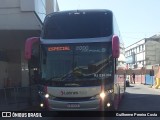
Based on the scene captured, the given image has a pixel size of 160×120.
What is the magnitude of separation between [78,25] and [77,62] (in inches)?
57.0

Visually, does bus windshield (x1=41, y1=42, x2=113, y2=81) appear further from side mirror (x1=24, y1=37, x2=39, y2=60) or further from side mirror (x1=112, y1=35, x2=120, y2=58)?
side mirror (x1=24, y1=37, x2=39, y2=60)

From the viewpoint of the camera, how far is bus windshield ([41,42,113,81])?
13750 millimetres

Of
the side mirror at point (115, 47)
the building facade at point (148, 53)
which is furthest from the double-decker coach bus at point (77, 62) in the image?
the building facade at point (148, 53)

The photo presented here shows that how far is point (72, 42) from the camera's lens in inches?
553

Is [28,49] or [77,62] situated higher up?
[28,49]

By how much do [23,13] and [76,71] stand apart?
1429 centimetres


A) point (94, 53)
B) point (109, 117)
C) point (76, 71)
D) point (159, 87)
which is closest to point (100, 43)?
point (94, 53)

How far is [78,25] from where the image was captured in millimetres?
14523

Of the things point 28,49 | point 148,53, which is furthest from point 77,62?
point 148,53

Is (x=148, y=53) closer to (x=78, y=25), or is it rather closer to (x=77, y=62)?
(x=78, y=25)

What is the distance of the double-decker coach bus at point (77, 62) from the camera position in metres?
13.5

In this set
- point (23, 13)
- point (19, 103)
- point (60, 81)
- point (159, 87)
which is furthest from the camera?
point (159, 87)

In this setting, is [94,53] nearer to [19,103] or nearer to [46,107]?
[46,107]

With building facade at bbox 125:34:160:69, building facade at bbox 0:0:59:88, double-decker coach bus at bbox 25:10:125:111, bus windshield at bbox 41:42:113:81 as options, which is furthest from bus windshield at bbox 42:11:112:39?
building facade at bbox 125:34:160:69
